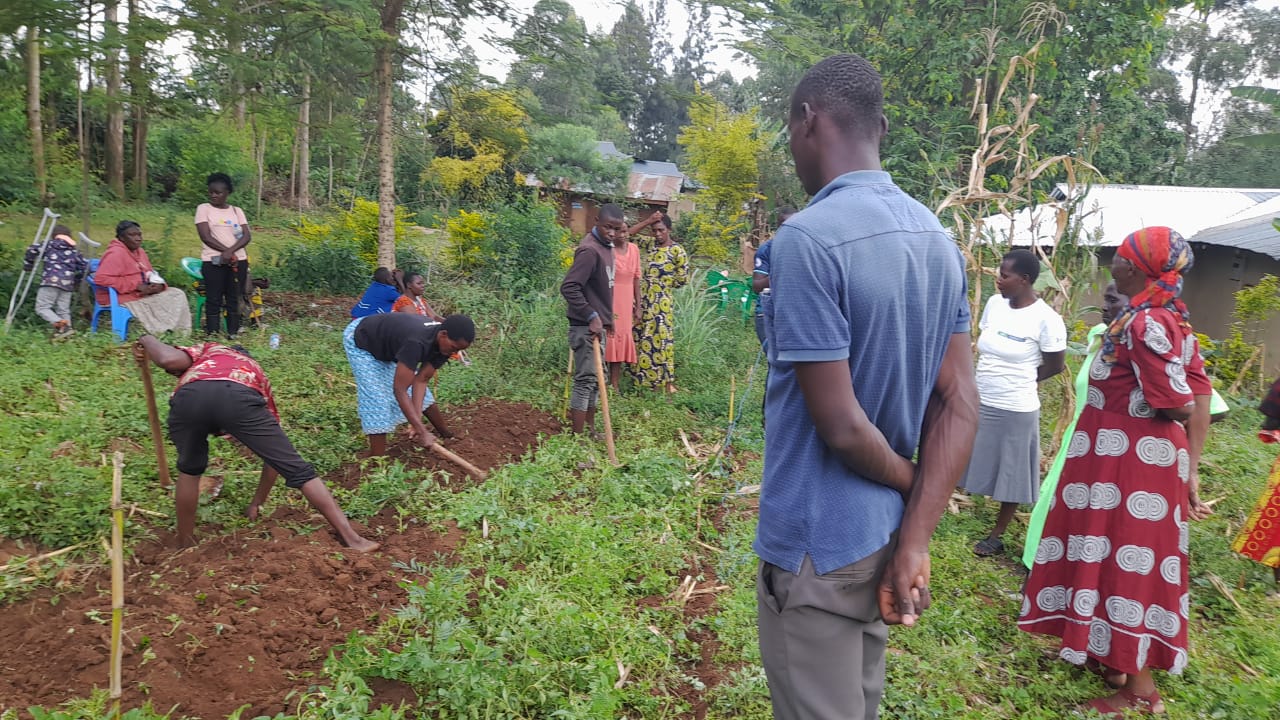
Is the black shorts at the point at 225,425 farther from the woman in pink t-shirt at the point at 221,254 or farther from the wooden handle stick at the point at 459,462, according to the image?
the woman in pink t-shirt at the point at 221,254

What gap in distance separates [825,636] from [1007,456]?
368cm

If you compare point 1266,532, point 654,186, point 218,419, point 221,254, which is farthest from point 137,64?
point 654,186

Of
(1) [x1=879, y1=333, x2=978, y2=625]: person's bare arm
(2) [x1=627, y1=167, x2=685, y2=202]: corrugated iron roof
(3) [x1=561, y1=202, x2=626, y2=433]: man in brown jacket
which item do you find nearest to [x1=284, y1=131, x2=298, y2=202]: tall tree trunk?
(2) [x1=627, y1=167, x2=685, y2=202]: corrugated iron roof

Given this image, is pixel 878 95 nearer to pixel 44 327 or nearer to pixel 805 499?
pixel 805 499

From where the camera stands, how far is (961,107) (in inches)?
552

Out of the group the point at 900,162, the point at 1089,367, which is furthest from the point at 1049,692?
Answer: the point at 900,162

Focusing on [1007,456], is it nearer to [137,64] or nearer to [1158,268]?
[1158,268]

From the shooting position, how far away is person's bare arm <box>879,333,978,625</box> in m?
1.62

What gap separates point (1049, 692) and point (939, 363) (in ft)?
8.66

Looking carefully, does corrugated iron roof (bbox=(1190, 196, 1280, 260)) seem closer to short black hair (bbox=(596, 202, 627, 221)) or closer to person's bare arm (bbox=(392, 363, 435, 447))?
short black hair (bbox=(596, 202, 627, 221))

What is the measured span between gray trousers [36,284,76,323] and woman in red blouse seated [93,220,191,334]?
297 millimetres

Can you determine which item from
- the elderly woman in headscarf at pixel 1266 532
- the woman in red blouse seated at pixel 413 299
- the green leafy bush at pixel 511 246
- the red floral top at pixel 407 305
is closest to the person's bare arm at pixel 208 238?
the woman in red blouse seated at pixel 413 299

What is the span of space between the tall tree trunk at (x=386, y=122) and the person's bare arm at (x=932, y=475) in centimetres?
803

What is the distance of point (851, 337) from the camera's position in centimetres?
160
